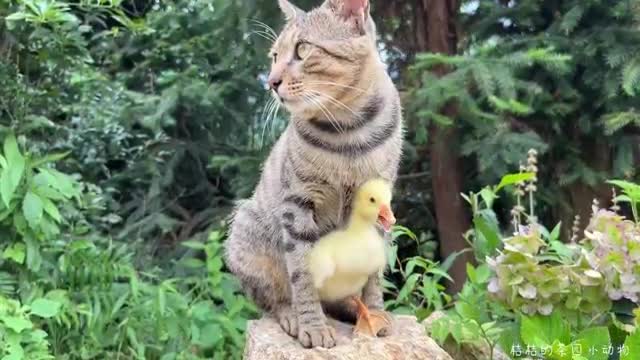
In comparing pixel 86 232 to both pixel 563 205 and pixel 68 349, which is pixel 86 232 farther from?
pixel 563 205

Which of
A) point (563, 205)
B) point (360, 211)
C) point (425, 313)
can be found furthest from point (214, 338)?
point (563, 205)

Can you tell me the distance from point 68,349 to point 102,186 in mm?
1172

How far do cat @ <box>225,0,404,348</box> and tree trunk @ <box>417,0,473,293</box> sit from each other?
4.14 feet

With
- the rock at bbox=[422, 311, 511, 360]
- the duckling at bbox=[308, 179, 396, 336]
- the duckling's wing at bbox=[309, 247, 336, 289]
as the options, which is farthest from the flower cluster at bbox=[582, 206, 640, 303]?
the duckling's wing at bbox=[309, 247, 336, 289]

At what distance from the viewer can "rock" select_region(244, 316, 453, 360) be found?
1.79m

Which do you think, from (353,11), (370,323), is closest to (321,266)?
(370,323)

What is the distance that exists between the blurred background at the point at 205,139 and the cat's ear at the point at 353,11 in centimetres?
79

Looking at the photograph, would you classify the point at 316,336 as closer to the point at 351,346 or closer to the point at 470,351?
the point at 351,346

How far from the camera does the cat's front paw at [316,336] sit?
1810 millimetres

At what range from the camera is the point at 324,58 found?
1.72m

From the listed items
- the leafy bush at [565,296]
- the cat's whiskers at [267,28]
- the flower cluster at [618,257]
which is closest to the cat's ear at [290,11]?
the cat's whiskers at [267,28]

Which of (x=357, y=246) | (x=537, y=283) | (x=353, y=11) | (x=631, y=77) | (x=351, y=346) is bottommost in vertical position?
(x=351, y=346)

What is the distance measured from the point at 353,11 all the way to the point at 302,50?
0.14m

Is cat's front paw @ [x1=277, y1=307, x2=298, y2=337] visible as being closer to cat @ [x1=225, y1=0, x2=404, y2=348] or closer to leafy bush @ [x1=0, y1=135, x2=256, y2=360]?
cat @ [x1=225, y1=0, x2=404, y2=348]
